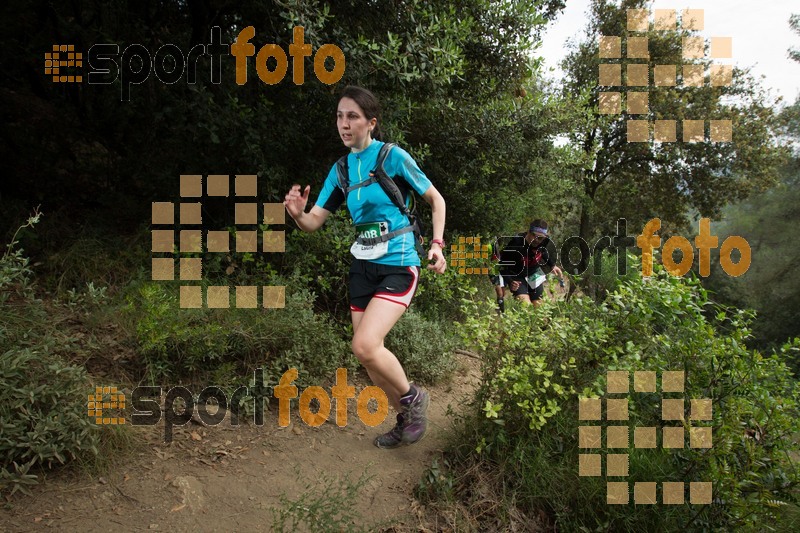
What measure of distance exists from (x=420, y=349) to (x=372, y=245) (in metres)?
2.09

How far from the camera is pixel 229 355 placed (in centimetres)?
420

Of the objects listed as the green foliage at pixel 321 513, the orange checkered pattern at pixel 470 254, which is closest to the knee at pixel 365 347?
the green foliage at pixel 321 513

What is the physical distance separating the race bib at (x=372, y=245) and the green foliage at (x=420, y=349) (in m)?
1.94

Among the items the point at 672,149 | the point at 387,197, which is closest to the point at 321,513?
the point at 387,197

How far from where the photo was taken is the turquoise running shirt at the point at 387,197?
327 cm

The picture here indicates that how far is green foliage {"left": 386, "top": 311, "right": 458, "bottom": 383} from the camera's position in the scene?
16.7 feet

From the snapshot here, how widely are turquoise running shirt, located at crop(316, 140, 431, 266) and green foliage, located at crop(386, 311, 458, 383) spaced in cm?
194

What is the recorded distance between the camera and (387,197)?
3.28m

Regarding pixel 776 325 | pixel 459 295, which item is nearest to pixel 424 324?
pixel 459 295

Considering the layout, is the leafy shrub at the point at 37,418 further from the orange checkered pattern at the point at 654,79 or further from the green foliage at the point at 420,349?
the orange checkered pattern at the point at 654,79

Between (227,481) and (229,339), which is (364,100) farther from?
(227,481)

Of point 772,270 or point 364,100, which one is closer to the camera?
point 364,100

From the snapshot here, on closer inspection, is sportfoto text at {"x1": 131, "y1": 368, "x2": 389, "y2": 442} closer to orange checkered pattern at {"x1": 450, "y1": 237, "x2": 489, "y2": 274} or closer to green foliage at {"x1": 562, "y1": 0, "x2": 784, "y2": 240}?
orange checkered pattern at {"x1": 450, "y1": 237, "x2": 489, "y2": 274}

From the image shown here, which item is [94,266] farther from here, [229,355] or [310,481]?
[310,481]
